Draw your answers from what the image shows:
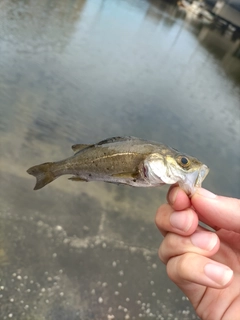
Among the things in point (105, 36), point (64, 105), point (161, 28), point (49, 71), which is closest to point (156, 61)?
point (105, 36)

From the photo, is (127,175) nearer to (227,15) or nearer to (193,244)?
(193,244)

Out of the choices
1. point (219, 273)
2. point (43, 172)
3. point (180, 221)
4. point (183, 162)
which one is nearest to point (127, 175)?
point (183, 162)

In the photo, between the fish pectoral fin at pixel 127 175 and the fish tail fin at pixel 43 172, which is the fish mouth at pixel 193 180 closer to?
→ the fish pectoral fin at pixel 127 175

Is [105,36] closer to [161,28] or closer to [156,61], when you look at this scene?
[156,61]

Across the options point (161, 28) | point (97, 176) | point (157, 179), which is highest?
point (157, 179)

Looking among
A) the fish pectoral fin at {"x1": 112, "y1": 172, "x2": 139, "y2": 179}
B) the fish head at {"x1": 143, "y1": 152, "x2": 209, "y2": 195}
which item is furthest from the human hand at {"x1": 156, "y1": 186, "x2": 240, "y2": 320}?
the fish pectoral fin at {"x1": 112, "y1": 172, "x2": 139, "y2": 179}

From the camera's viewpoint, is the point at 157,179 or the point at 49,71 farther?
the point at 49,71

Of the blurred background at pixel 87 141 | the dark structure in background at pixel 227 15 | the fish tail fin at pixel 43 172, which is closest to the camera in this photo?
the fish tail fin at pixel 43 172

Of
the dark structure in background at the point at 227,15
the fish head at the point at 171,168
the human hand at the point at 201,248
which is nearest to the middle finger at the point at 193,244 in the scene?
the human hand at the point at 201,248
